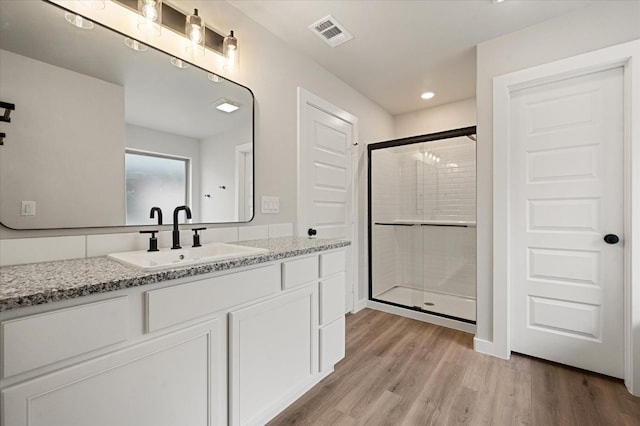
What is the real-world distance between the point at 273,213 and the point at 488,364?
1.96m

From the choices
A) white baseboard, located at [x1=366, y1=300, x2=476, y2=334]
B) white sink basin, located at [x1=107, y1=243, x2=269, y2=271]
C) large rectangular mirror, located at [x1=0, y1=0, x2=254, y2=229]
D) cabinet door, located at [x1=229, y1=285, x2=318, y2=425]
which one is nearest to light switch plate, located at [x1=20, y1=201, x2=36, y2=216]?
large rectangular mirror, located at [x1=0, y1=0, x2=254, y2=229]

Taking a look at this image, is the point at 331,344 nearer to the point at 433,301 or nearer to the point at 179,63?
the point at 433,301

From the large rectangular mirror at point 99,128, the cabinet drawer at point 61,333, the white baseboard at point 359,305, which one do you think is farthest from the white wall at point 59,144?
the white baseboard at point 359,305

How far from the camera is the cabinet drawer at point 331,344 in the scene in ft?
5.79

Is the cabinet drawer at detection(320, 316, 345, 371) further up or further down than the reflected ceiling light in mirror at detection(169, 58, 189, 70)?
further down

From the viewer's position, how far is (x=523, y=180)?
2119 millimetres

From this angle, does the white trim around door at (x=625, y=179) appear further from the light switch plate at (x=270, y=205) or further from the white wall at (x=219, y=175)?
the white wall at (x=219, y=175)

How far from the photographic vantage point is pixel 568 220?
1.98m

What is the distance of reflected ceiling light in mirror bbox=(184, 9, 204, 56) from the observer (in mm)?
1585

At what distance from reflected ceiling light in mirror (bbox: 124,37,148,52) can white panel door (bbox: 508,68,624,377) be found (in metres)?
2.52

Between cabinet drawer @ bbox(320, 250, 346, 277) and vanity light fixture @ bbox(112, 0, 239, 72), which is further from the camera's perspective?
cabinet drawer @ bbox(320, 250, 346, 277)

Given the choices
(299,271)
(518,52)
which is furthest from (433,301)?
(518,52)

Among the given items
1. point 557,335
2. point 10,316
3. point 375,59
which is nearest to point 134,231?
point 10,316

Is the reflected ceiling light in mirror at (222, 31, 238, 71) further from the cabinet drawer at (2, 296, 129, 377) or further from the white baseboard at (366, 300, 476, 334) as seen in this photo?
the white baseboard at (366, 300, 476, 334)
